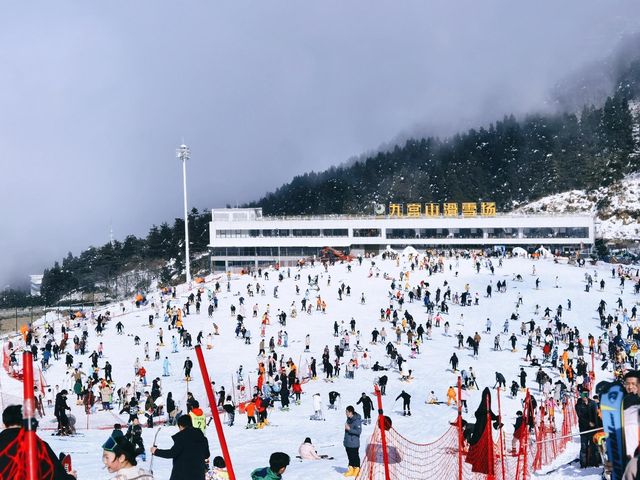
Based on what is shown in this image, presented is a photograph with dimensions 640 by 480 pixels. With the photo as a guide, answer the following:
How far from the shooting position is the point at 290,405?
23.5m

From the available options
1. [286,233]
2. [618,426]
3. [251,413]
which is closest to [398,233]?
[286,233]

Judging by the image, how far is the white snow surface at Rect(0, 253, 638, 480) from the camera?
53.3 ft

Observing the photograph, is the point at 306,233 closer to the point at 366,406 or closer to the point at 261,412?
the point at 261,412

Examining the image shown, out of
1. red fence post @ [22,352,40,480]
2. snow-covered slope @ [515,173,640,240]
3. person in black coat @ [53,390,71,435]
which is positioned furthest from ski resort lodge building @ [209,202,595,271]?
red fence post @ [22,352,40,480]

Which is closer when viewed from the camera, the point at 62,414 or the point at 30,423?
the point at 30,423

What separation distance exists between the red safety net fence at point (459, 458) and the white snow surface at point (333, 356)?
76cm

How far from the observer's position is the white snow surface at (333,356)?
1623cm

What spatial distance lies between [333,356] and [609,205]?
11585cm

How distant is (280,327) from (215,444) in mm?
22205

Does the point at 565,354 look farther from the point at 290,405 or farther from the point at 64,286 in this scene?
the point at 64,286

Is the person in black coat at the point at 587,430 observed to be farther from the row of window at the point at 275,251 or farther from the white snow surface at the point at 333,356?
the row of window at the point at 275,251

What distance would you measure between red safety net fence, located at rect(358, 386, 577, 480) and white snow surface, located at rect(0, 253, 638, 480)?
2.50 ft

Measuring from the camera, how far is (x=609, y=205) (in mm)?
130250

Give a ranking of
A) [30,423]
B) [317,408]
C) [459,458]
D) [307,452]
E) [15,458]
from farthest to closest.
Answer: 1. [317,408]
2. [307,452]
3. [459,458]
4. [15,458]
5. [30,423]
